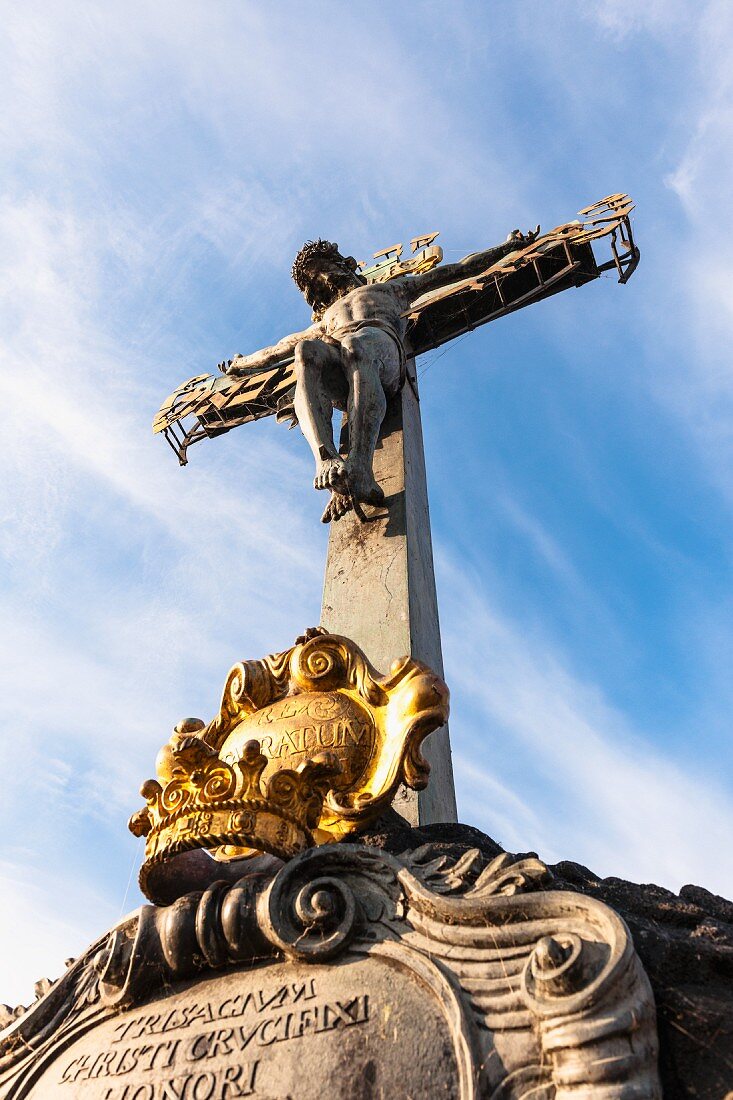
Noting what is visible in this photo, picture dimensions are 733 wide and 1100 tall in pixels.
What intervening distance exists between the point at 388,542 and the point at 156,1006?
3.13 metres

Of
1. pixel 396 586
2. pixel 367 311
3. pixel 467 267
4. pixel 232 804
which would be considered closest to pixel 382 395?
pixel 367 311

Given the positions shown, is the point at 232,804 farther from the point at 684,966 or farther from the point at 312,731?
the point at 684,966

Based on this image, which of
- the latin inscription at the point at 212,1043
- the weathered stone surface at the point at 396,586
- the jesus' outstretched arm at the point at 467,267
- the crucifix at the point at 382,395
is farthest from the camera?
the jesus' outstretched arm at the point at 467,267

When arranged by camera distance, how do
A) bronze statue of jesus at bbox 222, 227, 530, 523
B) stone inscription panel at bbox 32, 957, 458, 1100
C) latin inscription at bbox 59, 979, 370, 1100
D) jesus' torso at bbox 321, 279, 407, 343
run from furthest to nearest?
jesus' torso at bbox 321, 279, 407, 343 < bronze statue of jesus at bbox 222, 227, 530, 523 < latin inscription at bbox 59, 979, 370, 1100 < stone inscription panel at bbox 32, 957, 458, 1100

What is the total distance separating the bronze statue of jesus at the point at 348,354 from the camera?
596 centimetres

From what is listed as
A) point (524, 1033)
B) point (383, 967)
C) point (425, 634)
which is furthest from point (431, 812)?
point (524, 1033)

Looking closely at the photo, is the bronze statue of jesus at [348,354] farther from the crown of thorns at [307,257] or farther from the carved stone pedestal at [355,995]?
the carved stone pedestal at [355,995]

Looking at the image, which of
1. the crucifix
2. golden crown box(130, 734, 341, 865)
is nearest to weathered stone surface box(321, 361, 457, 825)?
the crucifix

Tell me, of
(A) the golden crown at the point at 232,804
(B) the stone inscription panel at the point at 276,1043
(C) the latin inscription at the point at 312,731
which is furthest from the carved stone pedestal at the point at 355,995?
(C) the latin inscription at the point at 312,731

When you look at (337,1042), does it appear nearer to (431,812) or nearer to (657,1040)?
(657,1040)

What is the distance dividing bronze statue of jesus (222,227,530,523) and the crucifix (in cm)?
1

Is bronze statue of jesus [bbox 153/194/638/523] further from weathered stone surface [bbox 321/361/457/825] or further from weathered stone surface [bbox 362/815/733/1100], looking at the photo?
weathered stone surface [bbox 362/815/733/1100]

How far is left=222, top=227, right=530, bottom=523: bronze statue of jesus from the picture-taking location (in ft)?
19.6

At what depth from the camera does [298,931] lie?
9.84 ft
